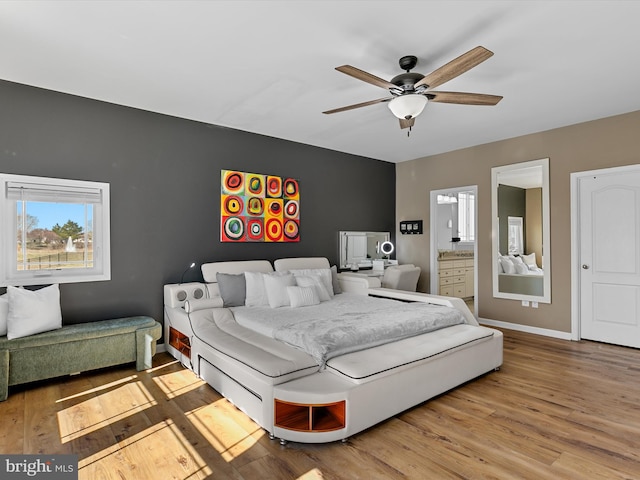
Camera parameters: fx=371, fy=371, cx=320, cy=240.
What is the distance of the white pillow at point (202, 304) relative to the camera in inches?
140

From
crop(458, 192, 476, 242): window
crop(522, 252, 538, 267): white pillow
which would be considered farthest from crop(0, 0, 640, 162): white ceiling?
crop(458, 192, 476, 242): window

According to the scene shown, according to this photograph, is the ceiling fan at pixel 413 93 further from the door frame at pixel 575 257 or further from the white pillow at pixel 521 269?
the white pillow at pixel 521 269

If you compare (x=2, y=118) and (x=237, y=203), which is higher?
(x=2, y=118)

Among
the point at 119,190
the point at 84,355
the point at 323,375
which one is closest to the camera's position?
the point at 323,375

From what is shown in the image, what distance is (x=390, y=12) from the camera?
2344 millimetres

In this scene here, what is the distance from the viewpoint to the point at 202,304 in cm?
364

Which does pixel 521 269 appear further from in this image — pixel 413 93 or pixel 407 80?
pixel 407 80

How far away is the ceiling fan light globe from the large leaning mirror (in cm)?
282

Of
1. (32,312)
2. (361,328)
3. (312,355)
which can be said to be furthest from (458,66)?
(32,312)

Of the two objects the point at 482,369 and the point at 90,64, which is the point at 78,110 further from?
the point at 482,369

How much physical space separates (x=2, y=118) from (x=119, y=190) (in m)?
1.08

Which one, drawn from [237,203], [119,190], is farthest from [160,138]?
[237,203]

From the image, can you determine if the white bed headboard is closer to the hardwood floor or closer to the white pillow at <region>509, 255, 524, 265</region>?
the hardwood floor

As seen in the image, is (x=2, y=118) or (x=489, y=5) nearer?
(x=489, y=5)
